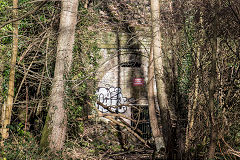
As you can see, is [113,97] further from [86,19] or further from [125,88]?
[86,19]

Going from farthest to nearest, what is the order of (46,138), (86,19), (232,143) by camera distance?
(86,19), (46,138), (232,143)

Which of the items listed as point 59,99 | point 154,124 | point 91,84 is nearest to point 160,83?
point 154,124

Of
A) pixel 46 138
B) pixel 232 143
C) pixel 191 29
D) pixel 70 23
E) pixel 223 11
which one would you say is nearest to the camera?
pixel 223 11

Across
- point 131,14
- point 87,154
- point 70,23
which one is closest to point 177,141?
point 87,154

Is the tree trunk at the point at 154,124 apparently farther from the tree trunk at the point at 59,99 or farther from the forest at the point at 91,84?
the tree trunk at the point at 59,99

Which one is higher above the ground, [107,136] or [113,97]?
[113,97]

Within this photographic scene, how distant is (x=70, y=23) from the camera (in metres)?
8.25

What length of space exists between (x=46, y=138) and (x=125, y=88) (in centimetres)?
658

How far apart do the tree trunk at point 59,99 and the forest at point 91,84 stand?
0.08 feet

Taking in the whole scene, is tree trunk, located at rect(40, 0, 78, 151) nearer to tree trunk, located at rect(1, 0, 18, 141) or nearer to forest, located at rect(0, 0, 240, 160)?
forest, located at rect(0, 0, 240, 160)

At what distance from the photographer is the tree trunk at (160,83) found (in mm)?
7662

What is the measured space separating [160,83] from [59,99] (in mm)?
3094

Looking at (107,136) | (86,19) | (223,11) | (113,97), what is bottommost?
(107,136)

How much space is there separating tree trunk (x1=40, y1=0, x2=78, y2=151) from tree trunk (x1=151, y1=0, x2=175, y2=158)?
2681mm
